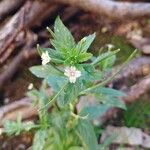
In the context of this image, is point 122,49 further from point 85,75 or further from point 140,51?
point 85,75

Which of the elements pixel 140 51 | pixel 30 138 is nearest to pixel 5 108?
pixel 30 138

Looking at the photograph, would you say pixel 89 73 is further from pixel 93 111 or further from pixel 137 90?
pixel 137 90

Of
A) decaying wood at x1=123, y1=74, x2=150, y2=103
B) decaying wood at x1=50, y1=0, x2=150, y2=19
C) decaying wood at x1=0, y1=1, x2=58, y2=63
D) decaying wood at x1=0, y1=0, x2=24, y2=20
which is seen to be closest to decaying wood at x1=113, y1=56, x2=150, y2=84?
decaying wood at x1=123, y1=74, x2=150, y2=103

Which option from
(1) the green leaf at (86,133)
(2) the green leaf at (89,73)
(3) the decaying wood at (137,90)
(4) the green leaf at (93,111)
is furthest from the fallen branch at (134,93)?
(2) the green leaf at (89,73)

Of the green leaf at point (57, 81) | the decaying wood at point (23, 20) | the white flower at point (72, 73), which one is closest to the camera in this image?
the white flower at point (72, 73)

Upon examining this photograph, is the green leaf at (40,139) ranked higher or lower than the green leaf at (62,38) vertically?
lower

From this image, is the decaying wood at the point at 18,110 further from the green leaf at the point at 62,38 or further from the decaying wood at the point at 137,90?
the green leaf at the point at 62,38

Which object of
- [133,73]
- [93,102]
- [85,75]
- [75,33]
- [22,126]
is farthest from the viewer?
[75,33]
